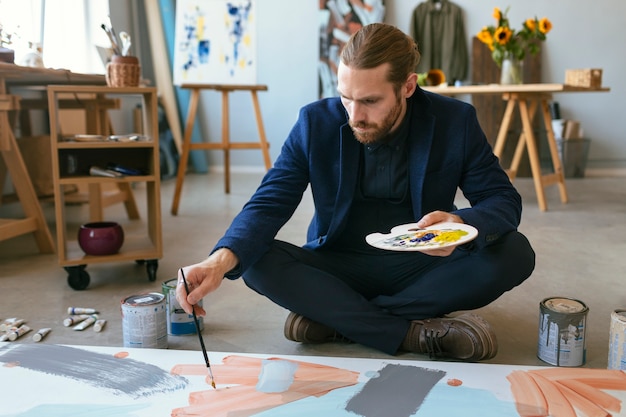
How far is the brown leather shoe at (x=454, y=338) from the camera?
5.12 ft

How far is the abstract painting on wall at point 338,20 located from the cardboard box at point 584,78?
6.10 feet

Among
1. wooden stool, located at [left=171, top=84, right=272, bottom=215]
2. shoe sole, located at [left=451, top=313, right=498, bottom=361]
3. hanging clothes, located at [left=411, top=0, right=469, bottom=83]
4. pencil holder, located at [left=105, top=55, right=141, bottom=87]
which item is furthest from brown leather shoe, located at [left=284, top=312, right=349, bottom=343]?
hanging clothes, located at [left=411, top=0, right=469, bottom=83]

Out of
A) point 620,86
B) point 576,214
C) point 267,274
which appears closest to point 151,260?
point 267,274

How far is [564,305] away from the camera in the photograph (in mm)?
1574

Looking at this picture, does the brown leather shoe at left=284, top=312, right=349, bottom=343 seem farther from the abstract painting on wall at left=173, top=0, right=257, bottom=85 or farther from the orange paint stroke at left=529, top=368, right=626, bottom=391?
the abstract painting on wall at left=173, top=0, right=257, bottom=85

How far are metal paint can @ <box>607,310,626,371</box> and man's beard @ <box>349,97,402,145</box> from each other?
0.67 meters

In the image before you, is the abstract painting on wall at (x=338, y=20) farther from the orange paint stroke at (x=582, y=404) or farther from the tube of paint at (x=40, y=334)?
the orange paint stroke at (x=582, y=404)

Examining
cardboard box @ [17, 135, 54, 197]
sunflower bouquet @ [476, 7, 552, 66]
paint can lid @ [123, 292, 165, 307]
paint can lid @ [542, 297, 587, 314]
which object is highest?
sunflower bouquet @ [476, 7, 552, 66]

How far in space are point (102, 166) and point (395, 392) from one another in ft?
4.95

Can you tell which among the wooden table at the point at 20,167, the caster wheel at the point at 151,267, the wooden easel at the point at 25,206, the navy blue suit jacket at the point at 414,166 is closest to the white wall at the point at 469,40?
the wooden table at the point at 20,167

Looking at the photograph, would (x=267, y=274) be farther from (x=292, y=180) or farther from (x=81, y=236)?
(x=81, y=236)

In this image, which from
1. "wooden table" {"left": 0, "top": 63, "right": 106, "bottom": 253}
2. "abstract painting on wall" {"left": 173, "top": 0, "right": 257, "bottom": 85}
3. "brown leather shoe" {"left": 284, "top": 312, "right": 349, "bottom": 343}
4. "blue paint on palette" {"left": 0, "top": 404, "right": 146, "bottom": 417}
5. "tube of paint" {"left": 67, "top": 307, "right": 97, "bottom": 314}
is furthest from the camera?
"abstract painting on wall" {"left": 173, "top": 0, "right": 257, "bottom": 85}

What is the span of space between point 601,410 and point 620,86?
457cm

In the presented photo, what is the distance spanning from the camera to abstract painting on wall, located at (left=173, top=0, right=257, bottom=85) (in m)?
4.50
